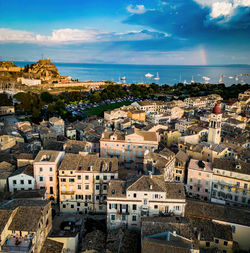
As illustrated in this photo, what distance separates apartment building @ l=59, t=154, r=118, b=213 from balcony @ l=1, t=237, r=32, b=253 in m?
9.92

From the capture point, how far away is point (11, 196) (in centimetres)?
2781

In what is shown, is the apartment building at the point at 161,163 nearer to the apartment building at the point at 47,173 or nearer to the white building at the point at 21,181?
the apartment building at the point at 47,173

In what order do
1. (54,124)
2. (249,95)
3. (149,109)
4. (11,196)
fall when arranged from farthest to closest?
(249,95), (149,109), (54,124), (11,196)

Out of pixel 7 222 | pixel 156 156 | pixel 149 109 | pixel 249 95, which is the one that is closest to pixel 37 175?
pixel 7 222

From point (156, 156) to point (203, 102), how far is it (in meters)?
62.4

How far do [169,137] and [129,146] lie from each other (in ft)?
38.9

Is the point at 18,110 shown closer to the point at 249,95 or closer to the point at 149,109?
the point at 149,109

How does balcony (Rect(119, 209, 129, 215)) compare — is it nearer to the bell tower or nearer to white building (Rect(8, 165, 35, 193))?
white building (Rect(8, 165, 35, 193))

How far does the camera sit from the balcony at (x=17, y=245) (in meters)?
18.7

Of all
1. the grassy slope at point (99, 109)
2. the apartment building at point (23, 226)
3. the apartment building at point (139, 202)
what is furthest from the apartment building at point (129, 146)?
the grassy slope at point (99, 109)

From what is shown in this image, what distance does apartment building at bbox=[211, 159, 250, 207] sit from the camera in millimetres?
32000

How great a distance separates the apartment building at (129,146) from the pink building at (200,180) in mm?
8275

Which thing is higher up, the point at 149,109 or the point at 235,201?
the point at 149,109

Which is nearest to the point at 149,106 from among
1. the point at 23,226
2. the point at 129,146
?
the point at 129,146
